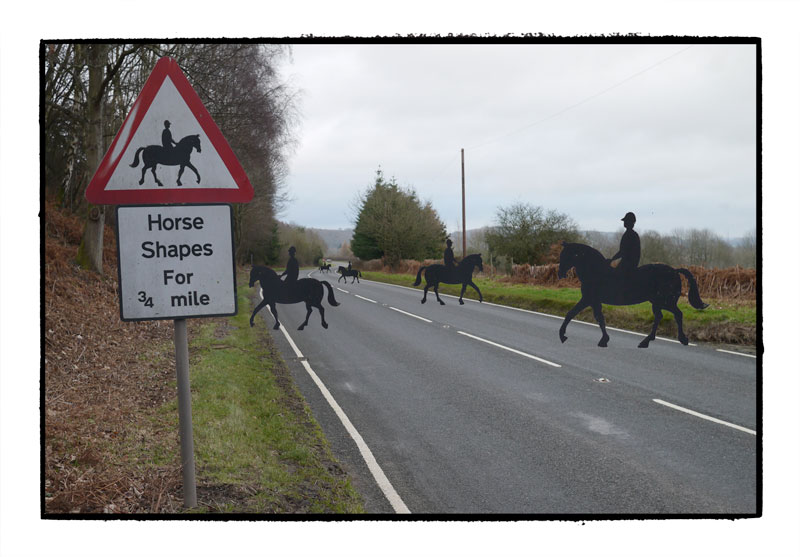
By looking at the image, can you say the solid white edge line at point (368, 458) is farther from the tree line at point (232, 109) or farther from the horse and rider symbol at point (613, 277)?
the horse and rider symbol at point (613, 277)

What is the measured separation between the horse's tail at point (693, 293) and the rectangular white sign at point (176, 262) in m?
2.55

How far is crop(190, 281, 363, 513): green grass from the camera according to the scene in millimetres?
3639

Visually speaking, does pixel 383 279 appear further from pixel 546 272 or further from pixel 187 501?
pixel 187 501

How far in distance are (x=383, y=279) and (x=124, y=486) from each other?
11.9 ft

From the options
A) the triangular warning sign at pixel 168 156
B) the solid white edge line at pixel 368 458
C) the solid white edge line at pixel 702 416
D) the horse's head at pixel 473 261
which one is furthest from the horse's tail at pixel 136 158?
the solid white edge line at pixel 702 416

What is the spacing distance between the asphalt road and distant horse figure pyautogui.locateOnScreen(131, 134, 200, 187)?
3.79 feet

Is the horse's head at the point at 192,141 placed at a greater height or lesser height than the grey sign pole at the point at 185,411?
greater

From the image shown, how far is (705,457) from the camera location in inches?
329

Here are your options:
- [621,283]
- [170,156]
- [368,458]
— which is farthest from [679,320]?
[368,458]

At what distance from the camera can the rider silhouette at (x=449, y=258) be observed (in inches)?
85.7

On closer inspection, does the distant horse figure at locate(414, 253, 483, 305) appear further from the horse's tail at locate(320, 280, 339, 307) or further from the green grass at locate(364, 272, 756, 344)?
the horse's tail at locate(320, 280, 339, 307)

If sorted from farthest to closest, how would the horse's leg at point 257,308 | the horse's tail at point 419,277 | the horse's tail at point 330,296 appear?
the horse's leg at point 257,308, the horse's tail at point 330,296, the horse's tail at point 419,277

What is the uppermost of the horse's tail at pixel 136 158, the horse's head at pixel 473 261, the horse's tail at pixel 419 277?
the horse's tail at pixel 136 158

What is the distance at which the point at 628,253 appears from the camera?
191cm
